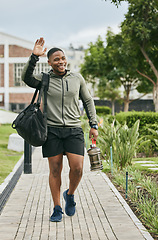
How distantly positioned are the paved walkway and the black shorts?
2.57ft

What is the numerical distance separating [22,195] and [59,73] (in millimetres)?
2196

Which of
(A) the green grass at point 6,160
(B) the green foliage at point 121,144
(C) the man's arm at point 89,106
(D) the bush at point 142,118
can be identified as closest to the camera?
(C) the man's arm at point 89,106

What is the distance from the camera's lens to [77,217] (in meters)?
4.61

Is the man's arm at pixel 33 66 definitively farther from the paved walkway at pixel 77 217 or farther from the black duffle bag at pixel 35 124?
the paved walkway at pixel 77 217

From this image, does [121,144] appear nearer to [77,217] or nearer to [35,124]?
[77,217]

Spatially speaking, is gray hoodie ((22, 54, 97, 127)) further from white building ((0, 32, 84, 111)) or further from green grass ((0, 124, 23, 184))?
white building ((0, 32, 84, 111))

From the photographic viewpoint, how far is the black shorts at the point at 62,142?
438 cm

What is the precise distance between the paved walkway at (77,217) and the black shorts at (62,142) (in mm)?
782

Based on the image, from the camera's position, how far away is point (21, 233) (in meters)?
4.05

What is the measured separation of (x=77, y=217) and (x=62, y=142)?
90cm

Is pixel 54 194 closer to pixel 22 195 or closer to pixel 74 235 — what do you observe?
pixel 74 235

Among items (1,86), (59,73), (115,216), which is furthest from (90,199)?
(1,86)

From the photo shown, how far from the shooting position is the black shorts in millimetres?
4383

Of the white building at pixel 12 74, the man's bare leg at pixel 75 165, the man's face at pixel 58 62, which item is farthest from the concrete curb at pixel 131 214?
the white building at pixel 12 74
